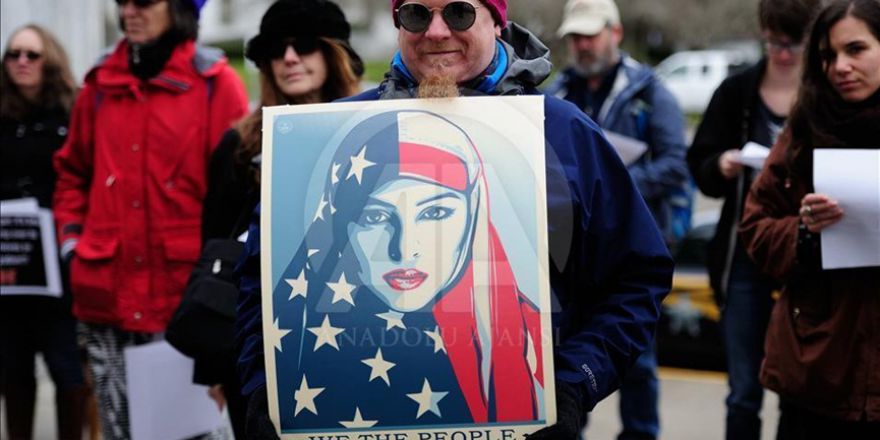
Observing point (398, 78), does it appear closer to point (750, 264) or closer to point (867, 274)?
point (867, 274)

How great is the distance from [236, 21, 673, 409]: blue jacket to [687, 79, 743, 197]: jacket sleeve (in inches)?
98.3

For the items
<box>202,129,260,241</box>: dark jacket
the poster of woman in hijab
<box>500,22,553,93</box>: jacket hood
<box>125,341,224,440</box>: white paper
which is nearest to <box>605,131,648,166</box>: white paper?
<box>202,129,260,241</box>: dark jacket

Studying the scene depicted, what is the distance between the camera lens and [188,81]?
506 cm

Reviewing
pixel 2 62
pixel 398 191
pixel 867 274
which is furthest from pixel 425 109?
pixel 2 62

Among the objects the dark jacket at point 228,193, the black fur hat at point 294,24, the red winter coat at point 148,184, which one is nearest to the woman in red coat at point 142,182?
Result: the red winter coat at point 148,184

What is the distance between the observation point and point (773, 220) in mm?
4234

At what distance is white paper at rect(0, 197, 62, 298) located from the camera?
611 centimetres

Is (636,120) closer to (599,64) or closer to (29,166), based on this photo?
(599,64)

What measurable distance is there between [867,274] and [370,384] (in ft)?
6.05

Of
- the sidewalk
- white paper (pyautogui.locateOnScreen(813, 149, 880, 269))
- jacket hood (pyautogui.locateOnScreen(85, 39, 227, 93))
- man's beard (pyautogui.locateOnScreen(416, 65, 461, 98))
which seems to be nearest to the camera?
man's beard (pyautogui.locateOnScreen(416, 65, 461, 98))

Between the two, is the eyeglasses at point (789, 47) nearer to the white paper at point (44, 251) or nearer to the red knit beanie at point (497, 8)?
the red knit beanie at point (497, 8)

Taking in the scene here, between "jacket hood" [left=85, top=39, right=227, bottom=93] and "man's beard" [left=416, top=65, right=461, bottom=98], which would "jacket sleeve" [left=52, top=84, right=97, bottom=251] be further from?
"man's beard" [left=416, top=65, right=461, bottom=98]

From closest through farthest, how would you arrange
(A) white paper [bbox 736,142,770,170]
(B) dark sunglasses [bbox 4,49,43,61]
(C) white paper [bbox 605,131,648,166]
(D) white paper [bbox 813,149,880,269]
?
(D) white paper [bbox 813,149,880,269] < (A) white paper [bbox 736,142,770,170] < (C) white paper [bbox 605,131,648,166] < (B) dark sunglasses [bbox 4,49,43,61]

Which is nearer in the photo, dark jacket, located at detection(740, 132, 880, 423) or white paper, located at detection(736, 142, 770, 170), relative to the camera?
dark jacket, located at detection(740, 132, 880, 423)
